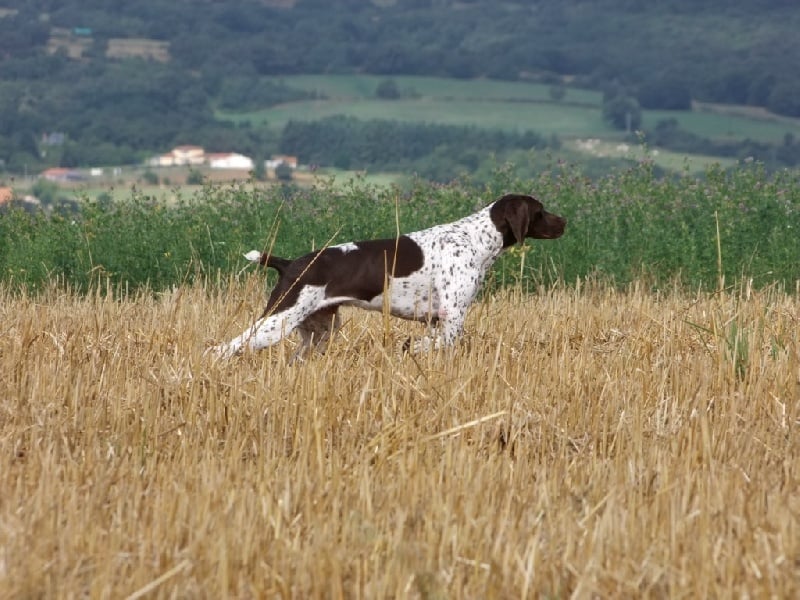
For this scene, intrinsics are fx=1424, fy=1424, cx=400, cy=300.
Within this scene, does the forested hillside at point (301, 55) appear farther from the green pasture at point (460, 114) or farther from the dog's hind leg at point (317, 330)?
the dog's hind leg at point (317, 330)

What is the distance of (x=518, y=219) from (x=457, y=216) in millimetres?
5570

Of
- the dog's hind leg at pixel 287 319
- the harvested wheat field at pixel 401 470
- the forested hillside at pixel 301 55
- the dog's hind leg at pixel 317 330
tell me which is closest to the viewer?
the harvested wheat field at pixel 401 470

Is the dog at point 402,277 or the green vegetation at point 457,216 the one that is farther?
the green vegetation at point 457,216

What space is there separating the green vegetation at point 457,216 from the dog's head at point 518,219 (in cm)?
387

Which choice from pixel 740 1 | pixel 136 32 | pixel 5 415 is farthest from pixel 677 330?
pixel 740 1

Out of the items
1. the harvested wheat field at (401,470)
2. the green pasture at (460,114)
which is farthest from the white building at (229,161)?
the harvested wheat field at (401,470)

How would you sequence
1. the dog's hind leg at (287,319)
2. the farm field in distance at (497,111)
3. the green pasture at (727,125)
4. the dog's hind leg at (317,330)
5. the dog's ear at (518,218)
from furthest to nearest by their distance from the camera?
1. the farm field in distance at (497,111)
2. the green pasture at (727,125)
3. the dog's ear at (518,218)
4. the dog's hind leg at (317,330)
5. the dog's hind leg at (287,319)

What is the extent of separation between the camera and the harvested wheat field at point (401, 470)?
3725 mm

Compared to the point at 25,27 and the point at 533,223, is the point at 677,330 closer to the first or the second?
the point at 533,223

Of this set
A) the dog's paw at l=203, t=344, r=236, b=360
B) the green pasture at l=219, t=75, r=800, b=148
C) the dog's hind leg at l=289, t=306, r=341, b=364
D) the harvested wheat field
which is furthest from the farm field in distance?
the harvested wheat field

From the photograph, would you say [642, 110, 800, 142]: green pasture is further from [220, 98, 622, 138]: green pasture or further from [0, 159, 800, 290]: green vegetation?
[0, 159, 800, 290]: green vegetation

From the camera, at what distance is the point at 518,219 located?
7.65 meters

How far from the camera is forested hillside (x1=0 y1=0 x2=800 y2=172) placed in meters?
87.8

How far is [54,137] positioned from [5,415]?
8109cm
